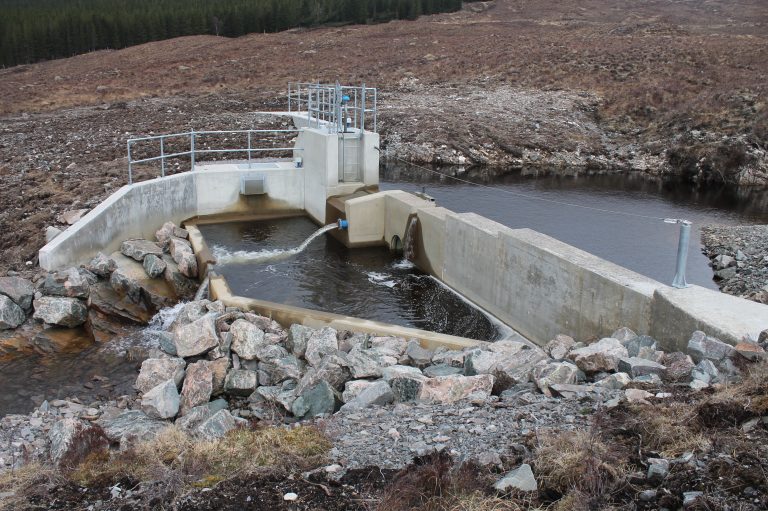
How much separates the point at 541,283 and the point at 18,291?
9.29m

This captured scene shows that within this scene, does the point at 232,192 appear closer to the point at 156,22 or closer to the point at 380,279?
the point at 380,279

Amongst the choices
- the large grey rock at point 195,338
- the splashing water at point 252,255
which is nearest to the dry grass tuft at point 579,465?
the large grey rock at point 195,338

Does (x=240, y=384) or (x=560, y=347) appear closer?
(x=560, y=347)

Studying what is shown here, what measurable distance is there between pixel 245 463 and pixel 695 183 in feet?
82.9

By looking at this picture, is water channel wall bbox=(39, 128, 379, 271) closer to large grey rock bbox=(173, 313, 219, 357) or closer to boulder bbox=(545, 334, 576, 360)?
large grey rock bbox=(173, 313, 219, 357)

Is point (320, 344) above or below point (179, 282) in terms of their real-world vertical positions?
above

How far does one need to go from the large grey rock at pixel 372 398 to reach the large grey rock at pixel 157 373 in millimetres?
3210

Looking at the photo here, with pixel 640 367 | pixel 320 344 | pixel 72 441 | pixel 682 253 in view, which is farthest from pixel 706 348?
pixel 72 441

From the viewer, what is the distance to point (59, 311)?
12.3 m

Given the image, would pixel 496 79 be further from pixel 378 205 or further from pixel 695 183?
pixel 378 205

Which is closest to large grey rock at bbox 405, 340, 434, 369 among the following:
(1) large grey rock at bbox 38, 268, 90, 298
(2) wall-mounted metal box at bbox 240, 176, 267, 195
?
(1) large grey rock at bbox 38, 268, 90, 298

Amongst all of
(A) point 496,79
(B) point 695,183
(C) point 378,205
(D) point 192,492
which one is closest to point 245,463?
(D) point 192,492

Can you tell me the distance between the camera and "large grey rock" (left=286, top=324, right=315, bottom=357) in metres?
11.1

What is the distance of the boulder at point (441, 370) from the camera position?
376 inches
